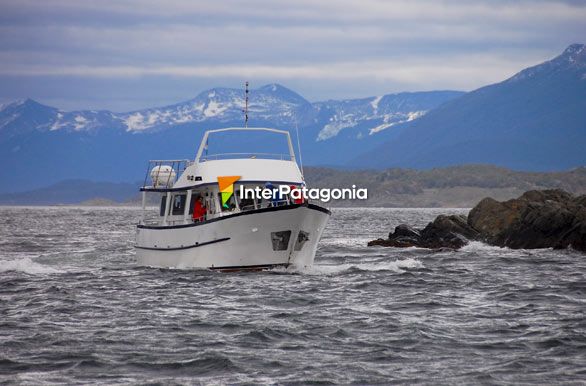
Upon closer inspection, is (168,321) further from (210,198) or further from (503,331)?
(210,198)

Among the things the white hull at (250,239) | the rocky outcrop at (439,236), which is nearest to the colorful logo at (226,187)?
the white hull at (250,239)

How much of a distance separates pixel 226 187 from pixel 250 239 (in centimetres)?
284

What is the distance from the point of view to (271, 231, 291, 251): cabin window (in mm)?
33375

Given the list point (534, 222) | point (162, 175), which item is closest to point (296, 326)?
point (162, 175)

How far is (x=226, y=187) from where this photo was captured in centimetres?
3525

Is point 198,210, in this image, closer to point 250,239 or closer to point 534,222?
point 250,239

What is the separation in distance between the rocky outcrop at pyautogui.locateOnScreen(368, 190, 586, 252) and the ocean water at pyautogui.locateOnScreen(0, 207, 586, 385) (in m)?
11.8

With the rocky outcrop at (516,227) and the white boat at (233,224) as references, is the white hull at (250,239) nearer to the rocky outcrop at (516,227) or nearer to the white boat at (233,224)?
the white boat at (233,224)

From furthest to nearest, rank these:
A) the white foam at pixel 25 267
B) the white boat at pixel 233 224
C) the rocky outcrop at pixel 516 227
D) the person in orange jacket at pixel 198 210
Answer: the rocky outcrop at pixel 516 227, the white foam at pixel 25 267, the person in orange jacket at pixel 198 210, the white boat at pixel 233 224

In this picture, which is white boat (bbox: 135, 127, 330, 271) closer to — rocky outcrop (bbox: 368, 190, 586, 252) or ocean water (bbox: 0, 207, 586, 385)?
ocean water (bbox: 0, 207, 586, 385)

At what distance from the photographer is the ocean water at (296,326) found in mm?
17719

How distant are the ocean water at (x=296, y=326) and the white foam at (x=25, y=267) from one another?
26.4 inches

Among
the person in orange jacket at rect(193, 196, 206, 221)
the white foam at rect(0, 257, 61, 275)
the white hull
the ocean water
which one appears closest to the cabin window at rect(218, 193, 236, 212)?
the person in orange jacket at rect(193, 196, 206, 221)

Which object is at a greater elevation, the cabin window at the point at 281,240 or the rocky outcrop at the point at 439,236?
Answer: the cabin window at the point at 281,240
